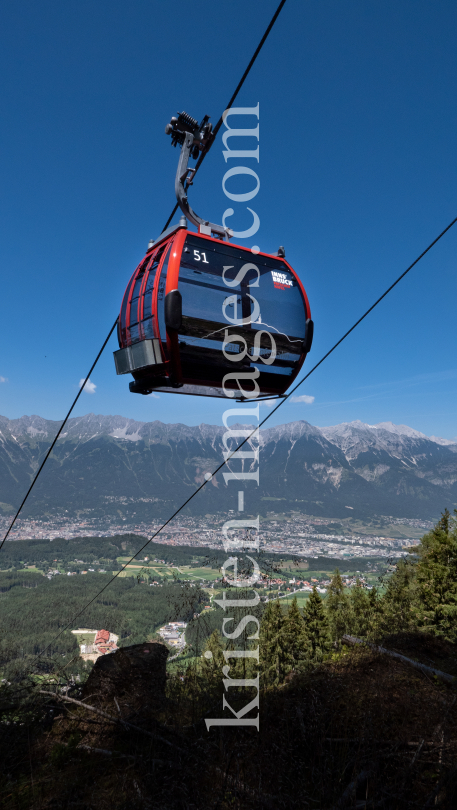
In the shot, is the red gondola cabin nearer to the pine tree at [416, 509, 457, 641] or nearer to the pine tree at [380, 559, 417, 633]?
the pine tree at [416, 509, 457, 641]

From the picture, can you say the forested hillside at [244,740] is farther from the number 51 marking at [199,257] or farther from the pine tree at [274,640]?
the pine tree at [274,640]

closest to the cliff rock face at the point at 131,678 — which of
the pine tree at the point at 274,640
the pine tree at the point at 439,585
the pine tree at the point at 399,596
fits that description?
the pine tree at the point at 439,585

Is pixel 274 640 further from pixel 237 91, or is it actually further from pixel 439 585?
pixel 237 91

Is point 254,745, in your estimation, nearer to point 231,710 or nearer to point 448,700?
point 231,710

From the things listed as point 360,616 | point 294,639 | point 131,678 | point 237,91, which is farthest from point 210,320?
point 360,616

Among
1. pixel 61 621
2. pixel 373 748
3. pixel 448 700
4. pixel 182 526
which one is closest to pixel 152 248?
pixel 373 748

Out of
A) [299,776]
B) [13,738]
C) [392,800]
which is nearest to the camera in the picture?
[392,800]
